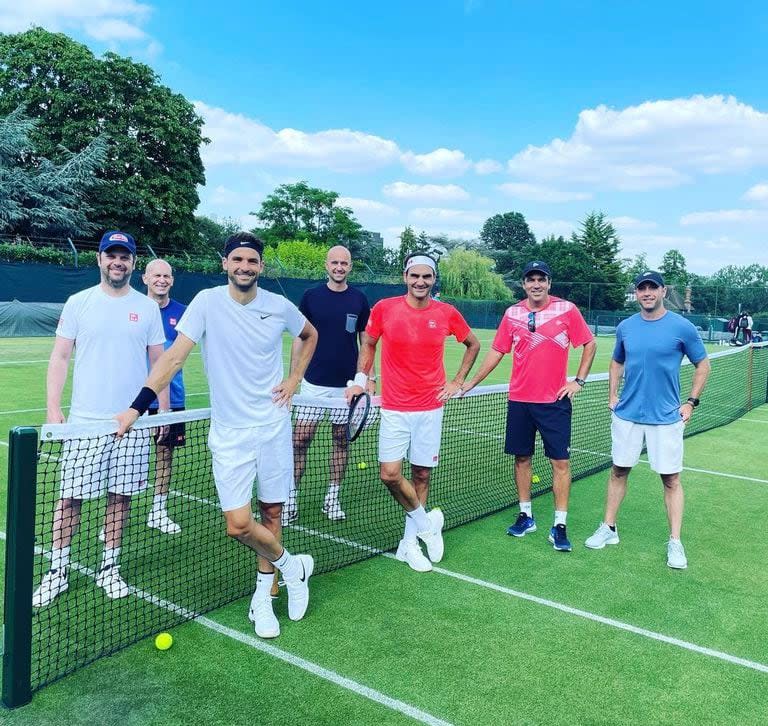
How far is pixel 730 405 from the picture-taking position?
15.0 metres

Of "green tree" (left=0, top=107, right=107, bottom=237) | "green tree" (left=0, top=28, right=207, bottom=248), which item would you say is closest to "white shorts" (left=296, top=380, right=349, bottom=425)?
"green tree" (left=0, top=107, right=107, bottom=237)

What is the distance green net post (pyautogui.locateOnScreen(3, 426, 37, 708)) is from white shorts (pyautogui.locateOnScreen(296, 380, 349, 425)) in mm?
2532

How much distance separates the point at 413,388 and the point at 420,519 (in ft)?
3.36

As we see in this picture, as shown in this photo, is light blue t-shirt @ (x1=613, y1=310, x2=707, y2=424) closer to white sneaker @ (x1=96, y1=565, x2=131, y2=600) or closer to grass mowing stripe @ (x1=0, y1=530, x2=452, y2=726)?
grass mowing stripe @ (x1=0, y1=530, x2=452, y2=726)

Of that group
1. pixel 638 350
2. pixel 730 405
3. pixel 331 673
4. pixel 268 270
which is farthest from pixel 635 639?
pixel 268 270

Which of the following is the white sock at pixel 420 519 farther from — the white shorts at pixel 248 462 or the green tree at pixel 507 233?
the green tree at pixel 507 233

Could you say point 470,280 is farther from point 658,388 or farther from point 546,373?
point 658,388

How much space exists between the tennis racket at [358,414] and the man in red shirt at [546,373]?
99cm

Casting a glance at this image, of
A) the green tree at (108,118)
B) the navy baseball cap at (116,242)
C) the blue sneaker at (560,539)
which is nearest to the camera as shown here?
the navy baseball cap at (116,242)

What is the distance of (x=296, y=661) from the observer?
3.98 metres

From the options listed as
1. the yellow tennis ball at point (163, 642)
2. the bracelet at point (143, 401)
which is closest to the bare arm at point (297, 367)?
the bracelet at point (143, 401)

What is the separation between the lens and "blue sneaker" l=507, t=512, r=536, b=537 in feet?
20.3

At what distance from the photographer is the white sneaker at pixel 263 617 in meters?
4.23

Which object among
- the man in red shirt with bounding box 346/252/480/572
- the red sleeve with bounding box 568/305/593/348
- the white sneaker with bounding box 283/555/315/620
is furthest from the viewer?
the red sleeve with bounding box 568/305/593/348
